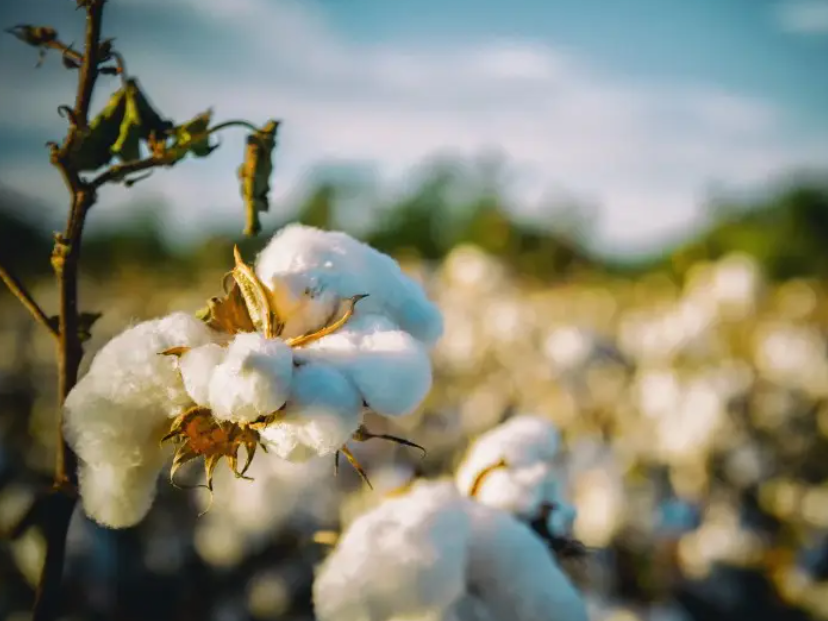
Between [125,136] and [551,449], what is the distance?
571 mm

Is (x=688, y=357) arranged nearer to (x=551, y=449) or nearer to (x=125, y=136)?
(x=551, y=449)

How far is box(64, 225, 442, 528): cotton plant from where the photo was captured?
0.48 meters

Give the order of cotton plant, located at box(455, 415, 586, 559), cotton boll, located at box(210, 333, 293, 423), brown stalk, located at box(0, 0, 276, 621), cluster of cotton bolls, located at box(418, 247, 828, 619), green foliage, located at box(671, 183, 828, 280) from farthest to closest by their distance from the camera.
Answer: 1. green foliage, located at box(671, 183, 828, 280)
2. cluster of cotton bolls, located at box(418, 247, 828, 619)
3. cotton plant, located at box(455, 415, 586, 559)
4. brown stalk, located at box(0, 0, 276, 621)
5. cotton boll, located at box(210, 333, 293, 423)

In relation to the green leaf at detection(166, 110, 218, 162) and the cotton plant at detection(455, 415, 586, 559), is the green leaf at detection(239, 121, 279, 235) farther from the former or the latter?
the cotton plant at detection(455, 415, 586, 559)

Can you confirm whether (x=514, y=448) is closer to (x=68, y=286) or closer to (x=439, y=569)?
(x=439, y=569)

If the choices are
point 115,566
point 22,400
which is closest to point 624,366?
point 115,566

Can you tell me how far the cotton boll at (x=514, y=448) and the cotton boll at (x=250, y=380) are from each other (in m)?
0.42

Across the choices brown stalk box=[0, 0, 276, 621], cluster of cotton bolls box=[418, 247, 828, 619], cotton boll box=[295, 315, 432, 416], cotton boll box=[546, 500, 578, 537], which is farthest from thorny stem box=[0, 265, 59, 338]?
cluster of cotton bolls box=[418, 247, 828, 619]

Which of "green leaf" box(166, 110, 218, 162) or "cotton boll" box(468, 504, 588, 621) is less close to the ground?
"green leaf" box(166, 110, 218, 162)

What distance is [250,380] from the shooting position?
46cm

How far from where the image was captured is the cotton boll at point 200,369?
49 centimetres

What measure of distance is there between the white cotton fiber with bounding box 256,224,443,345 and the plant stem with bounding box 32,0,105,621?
140 mm

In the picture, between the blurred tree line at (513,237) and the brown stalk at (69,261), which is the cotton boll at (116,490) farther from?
the blurred tree line at (513,237)

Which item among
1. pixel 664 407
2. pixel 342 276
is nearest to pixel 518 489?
pixel 342 276
